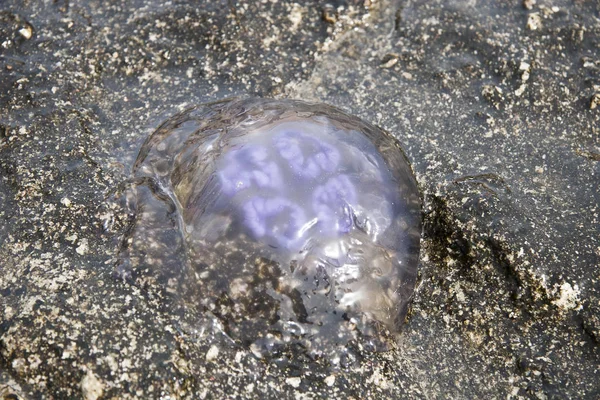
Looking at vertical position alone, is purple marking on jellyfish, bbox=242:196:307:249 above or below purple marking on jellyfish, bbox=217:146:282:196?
below

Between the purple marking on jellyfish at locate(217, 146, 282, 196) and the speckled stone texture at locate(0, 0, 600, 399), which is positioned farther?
the purple marking on jellyfish at locate(217, 146, 282, 196)

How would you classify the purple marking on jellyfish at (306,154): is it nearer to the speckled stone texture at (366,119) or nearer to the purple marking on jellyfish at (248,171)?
the purple marking on jellyfish at (248,171)

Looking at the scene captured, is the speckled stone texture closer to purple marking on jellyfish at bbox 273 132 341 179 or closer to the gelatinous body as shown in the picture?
the gelatinous body

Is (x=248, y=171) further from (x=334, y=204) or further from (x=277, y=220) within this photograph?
(x=334, y=204)

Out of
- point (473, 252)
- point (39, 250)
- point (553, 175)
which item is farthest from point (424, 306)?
point (39, 250)

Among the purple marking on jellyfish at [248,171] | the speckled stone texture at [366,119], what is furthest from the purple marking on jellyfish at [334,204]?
the speckled stone texture at [366,119]

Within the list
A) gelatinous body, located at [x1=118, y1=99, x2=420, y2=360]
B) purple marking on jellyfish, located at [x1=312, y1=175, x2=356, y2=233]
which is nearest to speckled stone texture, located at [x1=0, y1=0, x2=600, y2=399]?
gelatinous body, located at [x1=118, y1=99, x2=420, y2=360]
